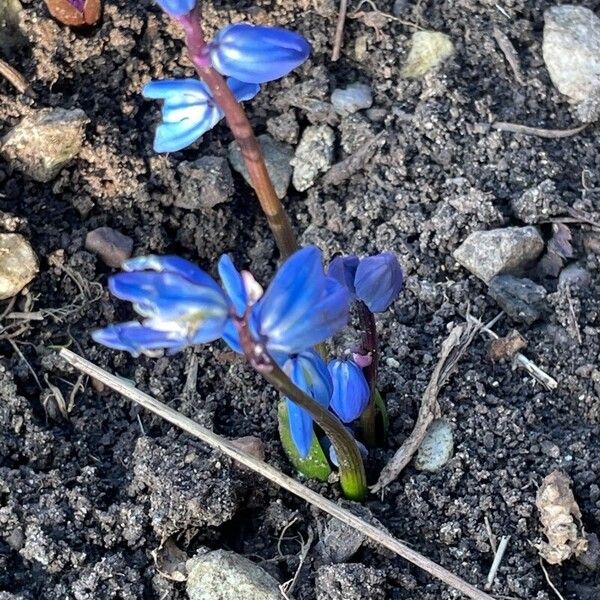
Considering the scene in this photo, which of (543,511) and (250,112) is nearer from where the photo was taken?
(543,511)

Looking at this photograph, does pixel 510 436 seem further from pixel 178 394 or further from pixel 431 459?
pixel 178 394

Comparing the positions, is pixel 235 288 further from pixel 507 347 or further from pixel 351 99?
pixel 351 99

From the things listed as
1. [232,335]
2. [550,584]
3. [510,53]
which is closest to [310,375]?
[232,335]

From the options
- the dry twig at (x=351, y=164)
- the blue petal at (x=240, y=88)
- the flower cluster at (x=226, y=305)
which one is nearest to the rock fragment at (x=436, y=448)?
the dry twig at (x=351, y=164)

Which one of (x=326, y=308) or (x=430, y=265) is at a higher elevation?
(x=326, y=308)

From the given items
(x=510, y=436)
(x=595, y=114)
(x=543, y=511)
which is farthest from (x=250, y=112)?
(x=543, y=511)

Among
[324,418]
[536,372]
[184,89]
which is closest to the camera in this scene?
[184,89]

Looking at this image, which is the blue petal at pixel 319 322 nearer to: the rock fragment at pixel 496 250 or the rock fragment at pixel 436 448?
the rock fragment at pixel 436 448
